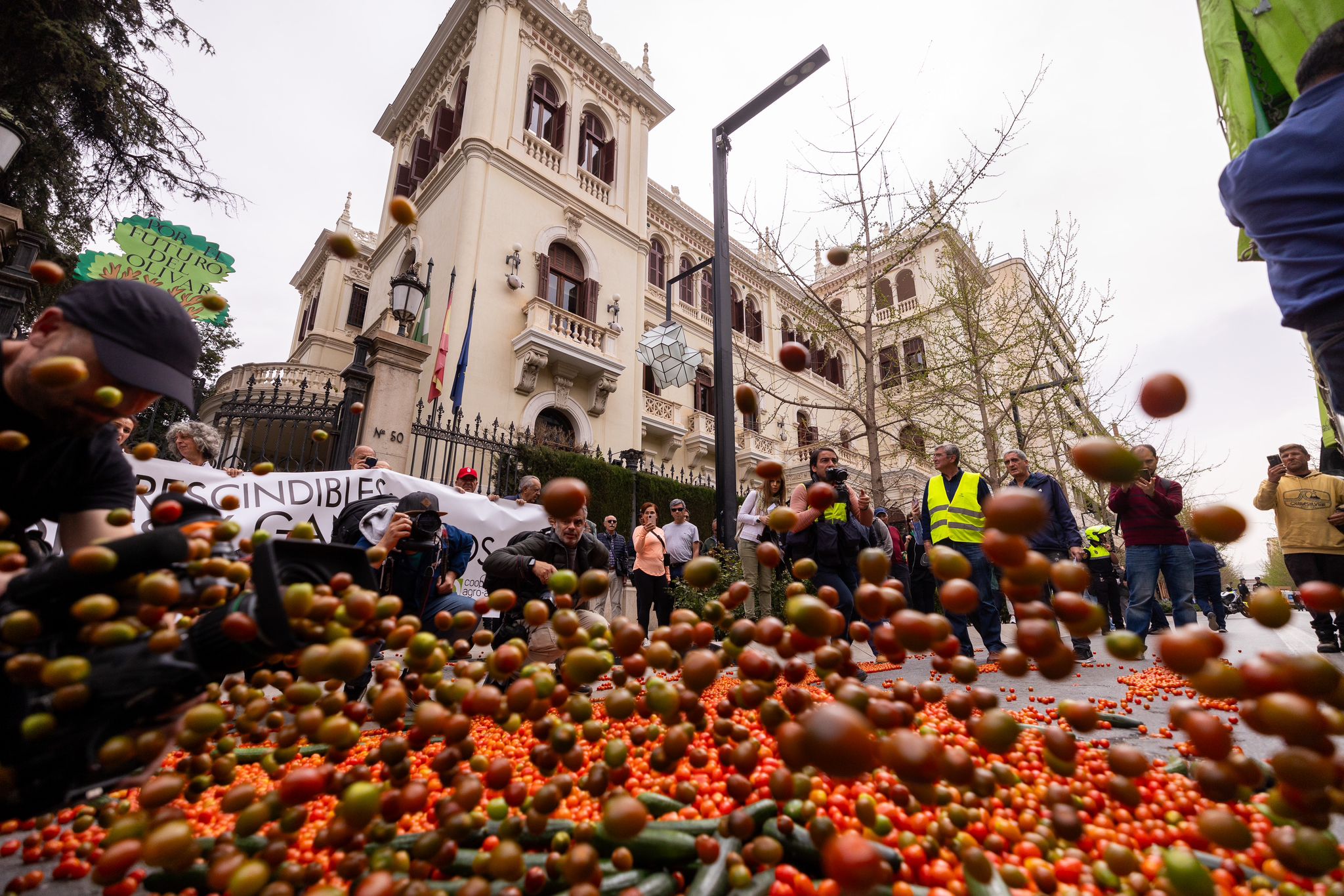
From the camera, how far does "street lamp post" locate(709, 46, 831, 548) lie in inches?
240

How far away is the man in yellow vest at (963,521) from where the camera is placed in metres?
5.40

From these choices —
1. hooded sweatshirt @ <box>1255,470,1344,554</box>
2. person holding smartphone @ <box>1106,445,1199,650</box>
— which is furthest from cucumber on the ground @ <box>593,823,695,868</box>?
hooded sweatshirt @ <box>1255,470,1344,554</box>

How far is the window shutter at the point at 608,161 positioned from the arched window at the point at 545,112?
1705mm

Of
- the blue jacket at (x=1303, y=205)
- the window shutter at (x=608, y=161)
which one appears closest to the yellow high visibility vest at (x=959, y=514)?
the blue jacket at (x=1303, y=205)

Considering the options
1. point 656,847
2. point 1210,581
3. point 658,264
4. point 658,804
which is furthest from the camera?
point 658,264

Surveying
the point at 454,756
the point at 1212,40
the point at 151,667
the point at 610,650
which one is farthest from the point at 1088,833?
the point at 1212,40

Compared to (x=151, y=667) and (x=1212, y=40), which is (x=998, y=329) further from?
(x=151, y=667)

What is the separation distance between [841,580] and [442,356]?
942 centimetres

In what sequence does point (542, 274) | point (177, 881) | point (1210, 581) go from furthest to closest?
point (542, 274), point (1210, 581), point (177, 881)

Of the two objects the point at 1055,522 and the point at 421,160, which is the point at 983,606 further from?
the point at 421,160

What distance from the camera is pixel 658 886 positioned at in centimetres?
147

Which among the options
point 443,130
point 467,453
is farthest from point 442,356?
point 443,130

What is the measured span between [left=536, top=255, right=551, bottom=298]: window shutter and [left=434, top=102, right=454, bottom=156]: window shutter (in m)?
4.92

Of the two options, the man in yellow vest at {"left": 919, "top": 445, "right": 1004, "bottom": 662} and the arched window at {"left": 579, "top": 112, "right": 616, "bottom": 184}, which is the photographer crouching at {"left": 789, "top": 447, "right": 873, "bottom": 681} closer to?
the man in yellow vest at {"left": 919, "top": 445, "right": 1004, "bottom": 662}
